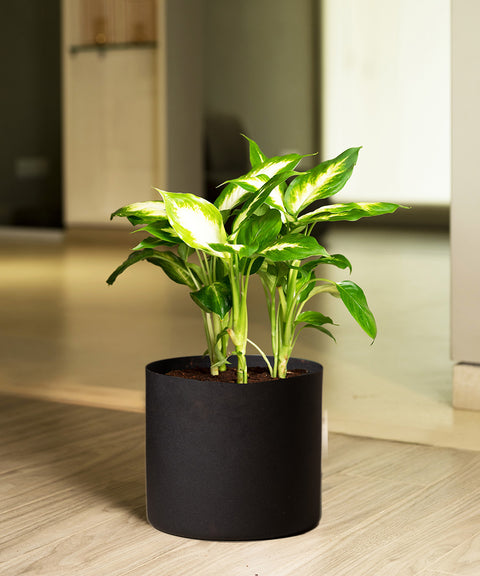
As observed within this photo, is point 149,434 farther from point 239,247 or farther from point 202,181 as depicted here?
point 202,181

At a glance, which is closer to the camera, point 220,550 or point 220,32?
point 220,550

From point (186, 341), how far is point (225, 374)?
1.53 metres

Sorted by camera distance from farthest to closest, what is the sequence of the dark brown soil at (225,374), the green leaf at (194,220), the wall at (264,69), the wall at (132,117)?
the wall at (264,69)
the wall at (132,117)
the dark brown soil at (225,374)
the green leaf at (194,220)

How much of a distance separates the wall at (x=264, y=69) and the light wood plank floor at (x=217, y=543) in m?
5.24

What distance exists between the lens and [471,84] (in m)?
1.90

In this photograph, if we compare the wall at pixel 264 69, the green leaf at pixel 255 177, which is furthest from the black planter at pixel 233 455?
the wall at pixel 264 69

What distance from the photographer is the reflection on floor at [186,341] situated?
198 centimetres

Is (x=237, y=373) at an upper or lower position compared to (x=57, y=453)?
upper

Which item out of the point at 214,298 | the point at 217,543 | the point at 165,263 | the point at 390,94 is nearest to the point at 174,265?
the point at 165,263

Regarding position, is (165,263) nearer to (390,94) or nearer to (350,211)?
(350,211)

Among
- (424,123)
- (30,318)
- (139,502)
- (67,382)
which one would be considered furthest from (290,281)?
(424,123)

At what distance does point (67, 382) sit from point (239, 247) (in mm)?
1208

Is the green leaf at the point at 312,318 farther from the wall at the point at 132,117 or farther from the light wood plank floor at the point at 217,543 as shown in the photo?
the wall at the point at 132,117

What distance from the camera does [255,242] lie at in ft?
3.79
